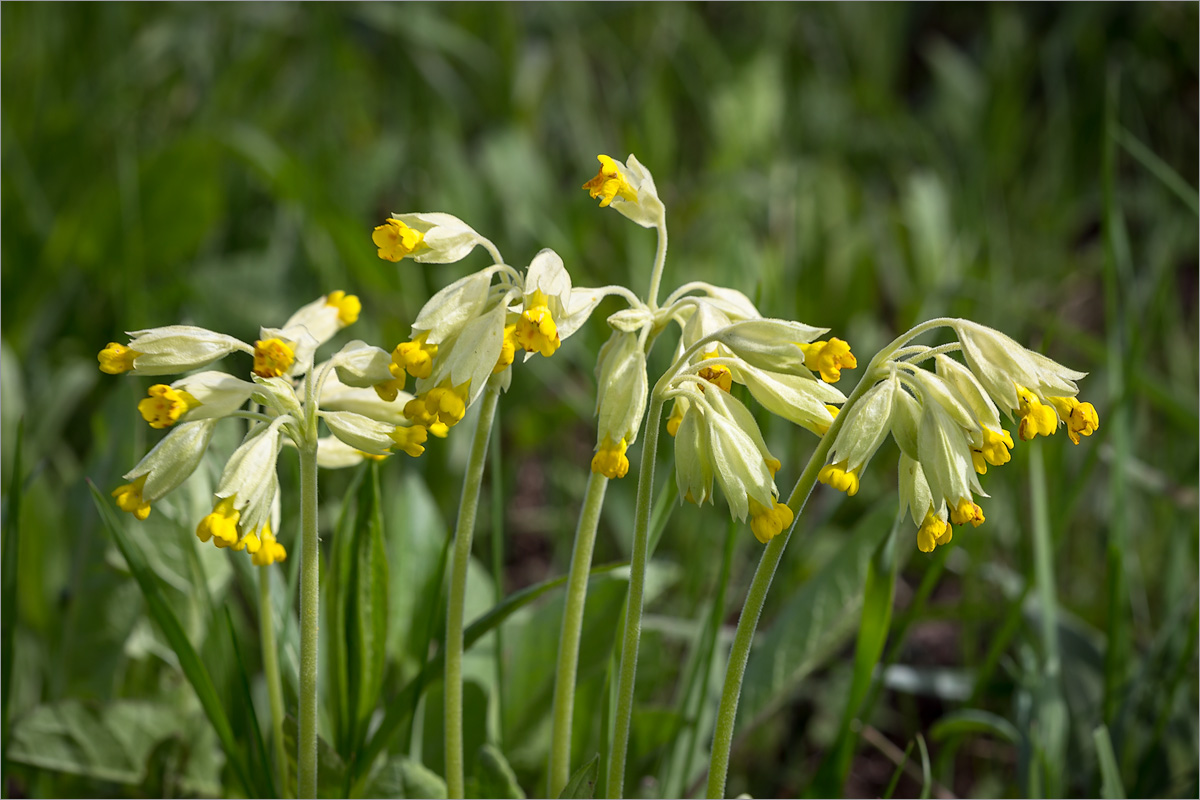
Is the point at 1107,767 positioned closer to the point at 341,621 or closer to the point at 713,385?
the point at 713,385

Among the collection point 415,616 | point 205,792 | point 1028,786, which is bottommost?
point 205,792

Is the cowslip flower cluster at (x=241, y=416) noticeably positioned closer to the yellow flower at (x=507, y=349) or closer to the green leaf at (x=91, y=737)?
the yellow flower at (x=507, y=349)

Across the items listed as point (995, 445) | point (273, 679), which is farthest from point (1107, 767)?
point (273, 679)

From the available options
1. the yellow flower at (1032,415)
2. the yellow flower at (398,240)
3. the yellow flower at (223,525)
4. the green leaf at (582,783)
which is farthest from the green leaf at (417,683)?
the yellow flower at (1032,415)

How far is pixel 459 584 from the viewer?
1205mm

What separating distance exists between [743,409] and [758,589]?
0.65ft

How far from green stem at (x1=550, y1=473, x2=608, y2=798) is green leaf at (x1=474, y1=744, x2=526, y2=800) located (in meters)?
0.09

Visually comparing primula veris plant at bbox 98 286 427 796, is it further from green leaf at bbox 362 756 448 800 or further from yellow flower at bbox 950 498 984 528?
yellow flower at bbox 950 498 984 528

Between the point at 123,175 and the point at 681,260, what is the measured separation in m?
1.72

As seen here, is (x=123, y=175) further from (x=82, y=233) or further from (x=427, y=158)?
(x=427, y=158)

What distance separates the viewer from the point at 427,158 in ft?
13.1

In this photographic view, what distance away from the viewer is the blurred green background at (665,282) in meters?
1.85

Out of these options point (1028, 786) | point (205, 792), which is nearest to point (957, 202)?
point (1028, 786)

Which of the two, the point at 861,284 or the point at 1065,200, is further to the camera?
the point at 1065,200
